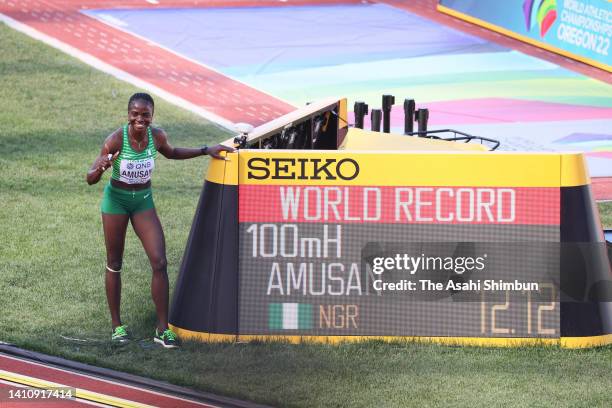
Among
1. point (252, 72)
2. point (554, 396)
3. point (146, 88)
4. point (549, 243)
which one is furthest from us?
point (252, 72)

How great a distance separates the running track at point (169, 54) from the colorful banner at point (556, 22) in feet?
0.58

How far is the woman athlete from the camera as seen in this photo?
909 cm

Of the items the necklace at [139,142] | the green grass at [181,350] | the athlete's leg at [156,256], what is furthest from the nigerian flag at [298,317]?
the necklace at [139,142]

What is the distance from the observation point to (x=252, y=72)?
22.5 meters

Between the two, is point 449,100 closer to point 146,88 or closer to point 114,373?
point 146,88

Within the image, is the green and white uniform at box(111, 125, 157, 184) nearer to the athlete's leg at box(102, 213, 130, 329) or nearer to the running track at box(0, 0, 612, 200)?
the athlete's leg at box(102, 213, 130, 329)

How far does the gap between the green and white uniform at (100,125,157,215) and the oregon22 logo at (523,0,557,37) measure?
16.0 meters

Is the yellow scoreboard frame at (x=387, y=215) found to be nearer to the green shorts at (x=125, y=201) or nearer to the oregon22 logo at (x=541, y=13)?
the green shorts at (x=125, y=201)

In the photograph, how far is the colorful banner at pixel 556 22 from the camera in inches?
913

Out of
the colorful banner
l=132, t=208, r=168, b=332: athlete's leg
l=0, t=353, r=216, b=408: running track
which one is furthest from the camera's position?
the colorful banner

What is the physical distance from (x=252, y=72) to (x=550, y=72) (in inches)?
→ 194

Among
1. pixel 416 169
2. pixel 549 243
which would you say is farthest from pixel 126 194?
pixel 549 243

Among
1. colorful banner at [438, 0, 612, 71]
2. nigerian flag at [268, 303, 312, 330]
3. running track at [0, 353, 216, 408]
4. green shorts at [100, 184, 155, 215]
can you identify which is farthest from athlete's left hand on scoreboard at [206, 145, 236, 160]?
colorful banner at [438, 0, 612, 71]

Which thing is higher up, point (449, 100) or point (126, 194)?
point (449, 100)
